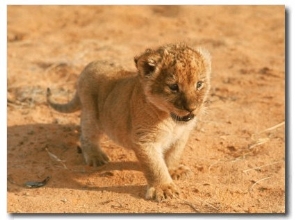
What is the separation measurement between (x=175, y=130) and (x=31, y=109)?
3.06 m

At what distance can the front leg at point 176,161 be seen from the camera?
591 cm

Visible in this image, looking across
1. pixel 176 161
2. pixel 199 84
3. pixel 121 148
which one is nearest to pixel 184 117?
pixel 199 84

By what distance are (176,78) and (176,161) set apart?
1271 millimetres

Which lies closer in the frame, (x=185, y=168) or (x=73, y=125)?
(x=185, y=168)

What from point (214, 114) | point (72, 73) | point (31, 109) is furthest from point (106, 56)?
point (214, 114)

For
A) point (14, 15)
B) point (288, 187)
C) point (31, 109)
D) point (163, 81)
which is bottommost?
point (288, 187)

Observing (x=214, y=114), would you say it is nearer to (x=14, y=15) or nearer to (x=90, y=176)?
(x=90, y=176)

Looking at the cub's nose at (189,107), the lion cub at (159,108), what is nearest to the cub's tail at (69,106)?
the lion cub at (159,108)

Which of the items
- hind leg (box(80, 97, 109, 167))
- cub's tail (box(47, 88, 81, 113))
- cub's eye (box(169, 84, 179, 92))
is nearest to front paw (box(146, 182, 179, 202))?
cub's eye (box(169, 84, 179, 92))

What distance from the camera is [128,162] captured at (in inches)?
254

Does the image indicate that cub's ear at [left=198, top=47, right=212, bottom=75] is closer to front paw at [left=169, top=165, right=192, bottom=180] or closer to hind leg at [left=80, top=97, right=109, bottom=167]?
front paw at [left=169, top=165, right=192, bottom=180]

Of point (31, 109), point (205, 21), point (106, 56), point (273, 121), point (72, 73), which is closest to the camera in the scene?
point (273, 121)

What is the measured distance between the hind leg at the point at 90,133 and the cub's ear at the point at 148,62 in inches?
56.9

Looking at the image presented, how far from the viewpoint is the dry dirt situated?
5.57 metres
